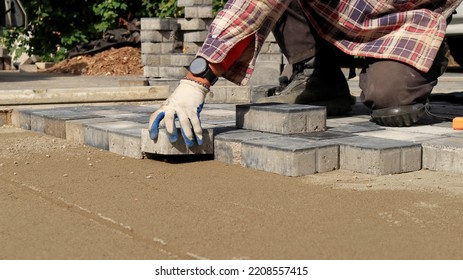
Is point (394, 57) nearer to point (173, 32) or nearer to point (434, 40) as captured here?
point (434, 40)

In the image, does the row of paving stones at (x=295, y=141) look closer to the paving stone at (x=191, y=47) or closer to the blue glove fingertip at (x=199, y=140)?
the blue glove fingertip at (x=199, y=140)

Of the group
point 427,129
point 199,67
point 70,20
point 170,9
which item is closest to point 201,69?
point 199,67

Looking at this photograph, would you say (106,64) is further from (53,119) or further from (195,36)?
(53,119)

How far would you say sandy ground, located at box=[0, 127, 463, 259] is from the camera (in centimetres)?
196

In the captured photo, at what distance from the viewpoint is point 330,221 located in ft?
7.32

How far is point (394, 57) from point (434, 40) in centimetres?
20

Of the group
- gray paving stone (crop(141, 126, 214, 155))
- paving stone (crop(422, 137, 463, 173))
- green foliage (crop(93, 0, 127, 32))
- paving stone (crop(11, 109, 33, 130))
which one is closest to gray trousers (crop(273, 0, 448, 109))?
paving stone (crop(422, 137, 463, 173))

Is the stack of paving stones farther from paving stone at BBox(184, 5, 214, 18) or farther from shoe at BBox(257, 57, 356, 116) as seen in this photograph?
shoe at BBox(257, 57, 356, 116)

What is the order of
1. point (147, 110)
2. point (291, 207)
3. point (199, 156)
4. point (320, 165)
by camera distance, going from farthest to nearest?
point (147, 110)
point (199, 156)
point (320, 165)
point (291, 207)

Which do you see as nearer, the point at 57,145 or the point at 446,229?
the point at 446,229

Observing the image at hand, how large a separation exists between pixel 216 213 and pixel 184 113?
0.78m

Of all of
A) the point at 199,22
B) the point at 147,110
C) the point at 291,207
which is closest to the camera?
the point at 291,207

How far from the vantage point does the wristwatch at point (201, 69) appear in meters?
3.13

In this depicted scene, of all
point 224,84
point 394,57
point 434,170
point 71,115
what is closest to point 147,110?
point 71,115
